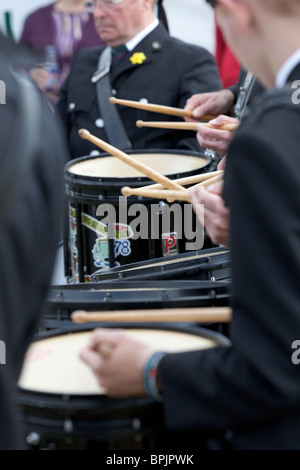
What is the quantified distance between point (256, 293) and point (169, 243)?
1288 mm

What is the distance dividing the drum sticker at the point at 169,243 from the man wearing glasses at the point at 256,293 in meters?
1.12

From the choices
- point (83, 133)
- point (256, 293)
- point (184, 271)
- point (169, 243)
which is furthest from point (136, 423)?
point (83, 133)

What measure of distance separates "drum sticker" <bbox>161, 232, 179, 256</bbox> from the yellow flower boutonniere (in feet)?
4.95

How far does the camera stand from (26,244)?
2.99 ft

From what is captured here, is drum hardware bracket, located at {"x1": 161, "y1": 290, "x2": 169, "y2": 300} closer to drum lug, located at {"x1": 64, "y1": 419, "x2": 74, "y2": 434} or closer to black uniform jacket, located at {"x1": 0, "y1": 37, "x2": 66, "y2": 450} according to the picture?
drum lug, located at {"x1": 64, "y1": 419, "x2": 74, "y2": 434}

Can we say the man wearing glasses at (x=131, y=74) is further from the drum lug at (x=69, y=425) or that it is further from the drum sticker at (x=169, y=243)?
the drum lug at (x=69, y=425)

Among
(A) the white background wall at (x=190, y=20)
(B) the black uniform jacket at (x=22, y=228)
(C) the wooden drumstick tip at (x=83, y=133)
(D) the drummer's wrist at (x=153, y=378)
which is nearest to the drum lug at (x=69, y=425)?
(D) the drummer's wrist at (x=153, y=378)

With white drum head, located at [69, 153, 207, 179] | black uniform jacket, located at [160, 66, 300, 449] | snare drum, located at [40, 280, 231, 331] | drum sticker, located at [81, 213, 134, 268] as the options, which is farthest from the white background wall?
black uniform jacket, located at [160, 66, 300, 449]

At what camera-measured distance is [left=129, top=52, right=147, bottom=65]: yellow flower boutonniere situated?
367 centimetres

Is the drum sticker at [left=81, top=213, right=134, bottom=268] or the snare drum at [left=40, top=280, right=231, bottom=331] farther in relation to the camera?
the drum sticker at [left=81, top=213, right=134, bottom=268]

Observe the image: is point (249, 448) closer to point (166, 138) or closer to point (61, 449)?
point (61, 449)

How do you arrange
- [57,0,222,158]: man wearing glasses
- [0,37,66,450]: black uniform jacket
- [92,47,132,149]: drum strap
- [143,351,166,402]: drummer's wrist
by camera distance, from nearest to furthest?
[0,37,66,450]: black uniform jacket → [143,351,166,402]: drummer's wrist → [92,47,132,149]: drum strap → [57,0,222,158]: man wearing glasses

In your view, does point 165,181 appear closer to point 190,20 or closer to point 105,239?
point 105,239

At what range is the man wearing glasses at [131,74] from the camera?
3585 millimetres
